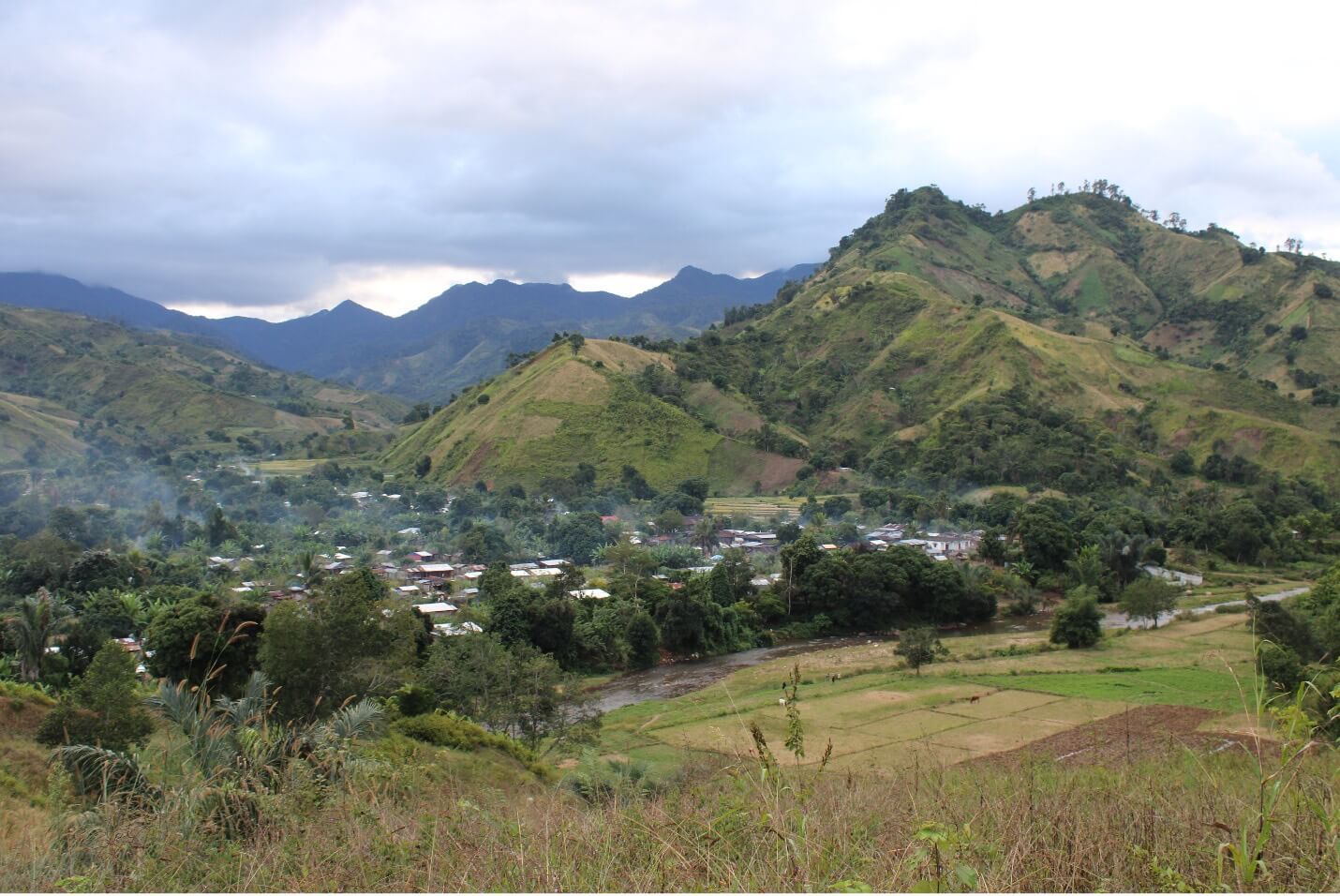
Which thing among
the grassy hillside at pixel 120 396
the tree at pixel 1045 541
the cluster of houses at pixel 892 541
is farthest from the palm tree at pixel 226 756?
the grassy hillside at pixel 120 396

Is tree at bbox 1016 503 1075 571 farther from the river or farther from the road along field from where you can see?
the road along field

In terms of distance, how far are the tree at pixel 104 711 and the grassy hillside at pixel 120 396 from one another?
325 feet

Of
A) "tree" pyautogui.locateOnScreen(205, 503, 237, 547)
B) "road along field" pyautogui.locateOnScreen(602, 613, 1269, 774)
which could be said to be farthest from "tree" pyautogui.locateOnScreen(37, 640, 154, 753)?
"tree" pyautogui.locateOnScreen(205, 503, 237, 547)

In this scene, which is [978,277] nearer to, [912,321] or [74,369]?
[912,321]

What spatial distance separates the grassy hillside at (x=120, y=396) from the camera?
108m

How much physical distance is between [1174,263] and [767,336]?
84.9 metres

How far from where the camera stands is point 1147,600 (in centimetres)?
4109

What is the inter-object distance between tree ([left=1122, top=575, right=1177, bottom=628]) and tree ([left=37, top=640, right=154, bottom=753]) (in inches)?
1611

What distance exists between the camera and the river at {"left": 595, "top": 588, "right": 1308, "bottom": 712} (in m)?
33.6

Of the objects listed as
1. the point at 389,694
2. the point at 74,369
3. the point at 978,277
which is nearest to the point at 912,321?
the point at 978,277

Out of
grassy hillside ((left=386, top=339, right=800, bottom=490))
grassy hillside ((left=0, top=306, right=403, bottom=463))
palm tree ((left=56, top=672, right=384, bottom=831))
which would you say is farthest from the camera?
grassy hillside ((left=0, top=306, right=403, bottom=463))

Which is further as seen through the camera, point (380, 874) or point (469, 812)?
point (469, 812)

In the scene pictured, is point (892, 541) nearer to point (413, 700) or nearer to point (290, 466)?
point (413, 700)

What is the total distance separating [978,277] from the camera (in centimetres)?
14600
